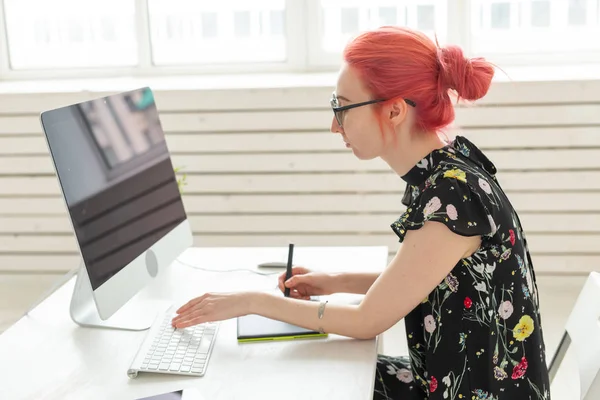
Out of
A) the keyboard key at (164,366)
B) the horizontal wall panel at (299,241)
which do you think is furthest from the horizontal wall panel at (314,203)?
the keyboard key at (164,366)

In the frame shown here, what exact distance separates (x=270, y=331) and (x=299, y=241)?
6.53 ft

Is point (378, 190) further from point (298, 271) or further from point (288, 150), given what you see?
point (298, 271)

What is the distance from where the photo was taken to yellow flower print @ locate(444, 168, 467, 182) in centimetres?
144

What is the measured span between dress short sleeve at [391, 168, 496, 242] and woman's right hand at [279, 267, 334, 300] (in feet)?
1.08

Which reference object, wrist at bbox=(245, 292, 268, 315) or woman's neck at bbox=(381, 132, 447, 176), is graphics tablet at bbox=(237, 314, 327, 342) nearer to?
wrist at bbox=(245, 292, 268, 315)

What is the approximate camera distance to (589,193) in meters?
3.29

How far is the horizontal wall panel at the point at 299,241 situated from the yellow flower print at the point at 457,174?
6.39ft

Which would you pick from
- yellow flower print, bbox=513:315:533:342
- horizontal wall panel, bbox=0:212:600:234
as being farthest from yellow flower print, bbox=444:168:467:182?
horizontal wall panel, bbox=0:212:600:234

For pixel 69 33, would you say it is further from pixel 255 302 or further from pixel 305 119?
pixel 255 302

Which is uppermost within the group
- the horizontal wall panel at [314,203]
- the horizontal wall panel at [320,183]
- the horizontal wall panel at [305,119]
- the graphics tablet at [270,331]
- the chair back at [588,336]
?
the horizontal wall panel at [305,119]

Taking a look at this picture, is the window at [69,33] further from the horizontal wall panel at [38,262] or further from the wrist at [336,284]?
the wrist at [336,284]

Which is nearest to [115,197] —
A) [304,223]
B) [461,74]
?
[461,74]

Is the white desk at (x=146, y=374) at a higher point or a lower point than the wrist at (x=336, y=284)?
lower

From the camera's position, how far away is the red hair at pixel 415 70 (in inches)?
57.5
